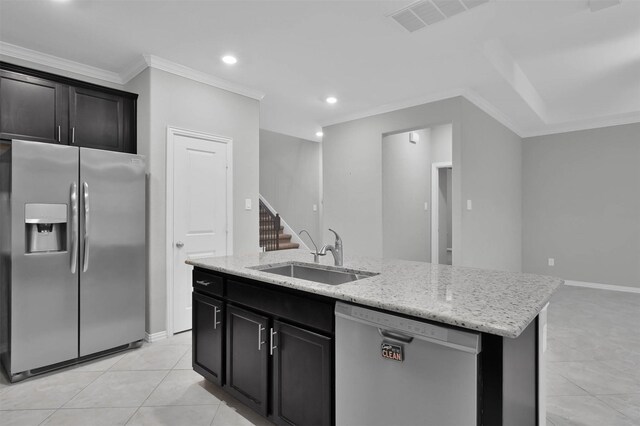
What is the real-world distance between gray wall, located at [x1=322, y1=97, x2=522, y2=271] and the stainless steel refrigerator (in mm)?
2989

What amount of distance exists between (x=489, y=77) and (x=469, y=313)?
3.36 metres

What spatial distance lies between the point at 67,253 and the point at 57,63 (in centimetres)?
191

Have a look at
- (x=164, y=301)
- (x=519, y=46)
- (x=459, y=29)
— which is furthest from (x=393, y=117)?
(x=164, y=301)

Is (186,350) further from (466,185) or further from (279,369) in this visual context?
(466,185)

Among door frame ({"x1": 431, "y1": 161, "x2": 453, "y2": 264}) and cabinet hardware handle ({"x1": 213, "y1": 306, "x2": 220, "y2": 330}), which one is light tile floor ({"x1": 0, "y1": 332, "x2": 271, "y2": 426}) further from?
door frame ({"x1": 431, "y1": 161, "x2": 453, "y2": 264})

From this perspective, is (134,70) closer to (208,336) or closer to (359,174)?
(208,336)

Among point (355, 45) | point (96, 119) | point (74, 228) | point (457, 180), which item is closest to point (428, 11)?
point (355, 45)

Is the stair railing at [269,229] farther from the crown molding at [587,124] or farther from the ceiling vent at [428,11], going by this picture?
the crown molding at [587,124]

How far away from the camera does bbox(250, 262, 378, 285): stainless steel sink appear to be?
6.95 feet

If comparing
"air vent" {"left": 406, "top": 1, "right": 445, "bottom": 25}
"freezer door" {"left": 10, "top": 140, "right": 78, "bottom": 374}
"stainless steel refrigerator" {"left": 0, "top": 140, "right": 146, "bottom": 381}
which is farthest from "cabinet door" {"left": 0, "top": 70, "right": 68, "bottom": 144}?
"air vent" {"left": 406, "top": 1, "right": 445, "bottom": 25}

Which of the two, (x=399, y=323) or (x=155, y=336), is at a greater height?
(x=399, y=323)

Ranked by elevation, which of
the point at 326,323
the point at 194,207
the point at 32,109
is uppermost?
the point at 32,109

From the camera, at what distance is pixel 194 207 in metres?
3.63

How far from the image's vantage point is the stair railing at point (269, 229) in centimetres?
623
